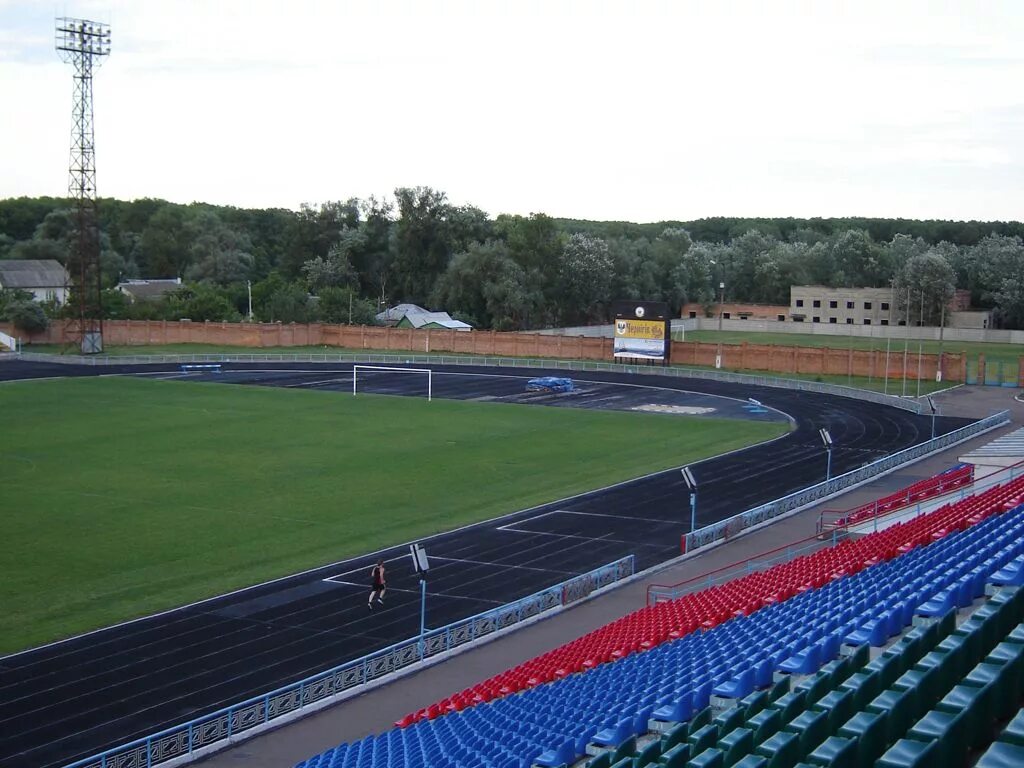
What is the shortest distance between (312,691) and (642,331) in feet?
252

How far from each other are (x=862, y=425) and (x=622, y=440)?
16.4 m

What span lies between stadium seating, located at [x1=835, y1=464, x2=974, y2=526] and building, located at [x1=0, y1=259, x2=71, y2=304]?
11416 cm

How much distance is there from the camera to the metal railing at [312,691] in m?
20.4

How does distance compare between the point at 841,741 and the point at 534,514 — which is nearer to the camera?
the point at 841,741

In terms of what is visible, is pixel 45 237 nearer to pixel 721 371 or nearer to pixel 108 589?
pixel 721 371

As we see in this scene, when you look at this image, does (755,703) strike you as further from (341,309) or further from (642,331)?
(341,309)

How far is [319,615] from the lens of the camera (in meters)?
30.0

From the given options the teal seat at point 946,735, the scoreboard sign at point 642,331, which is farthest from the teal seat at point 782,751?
the scoreboard sign at point 642,331

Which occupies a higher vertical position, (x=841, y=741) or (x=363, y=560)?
(x=841, y=741)

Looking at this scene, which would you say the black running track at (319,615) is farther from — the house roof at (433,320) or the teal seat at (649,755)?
the house roof at (433,320)

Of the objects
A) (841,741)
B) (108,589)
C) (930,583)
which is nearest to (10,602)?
(108,589)

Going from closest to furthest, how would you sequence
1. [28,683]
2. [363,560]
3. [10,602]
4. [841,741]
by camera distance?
[841,741], [28,683], [10,602], [363,560]

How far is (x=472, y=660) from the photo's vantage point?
26.3 metres

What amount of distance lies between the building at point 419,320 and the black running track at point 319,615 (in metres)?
66.5
